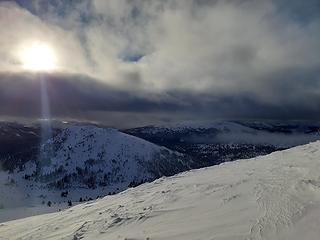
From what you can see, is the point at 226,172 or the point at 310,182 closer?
the point at 310,182

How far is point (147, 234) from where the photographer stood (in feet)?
57.0

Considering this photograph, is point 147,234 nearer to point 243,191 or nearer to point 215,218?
point 215,218

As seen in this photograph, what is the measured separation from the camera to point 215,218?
17.5m

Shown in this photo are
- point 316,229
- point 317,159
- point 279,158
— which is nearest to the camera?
point 316,229

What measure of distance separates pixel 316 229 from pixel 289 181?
6.75 m

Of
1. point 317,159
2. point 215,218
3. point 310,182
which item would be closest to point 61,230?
point 215,218

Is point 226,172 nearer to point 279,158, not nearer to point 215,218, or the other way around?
point 279,158

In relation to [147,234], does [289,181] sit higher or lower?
higher

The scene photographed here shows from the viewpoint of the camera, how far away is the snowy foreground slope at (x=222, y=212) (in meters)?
15.4

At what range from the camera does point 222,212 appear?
18234 mm

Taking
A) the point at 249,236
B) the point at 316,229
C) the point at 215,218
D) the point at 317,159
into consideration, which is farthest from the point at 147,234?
the point at 317,159

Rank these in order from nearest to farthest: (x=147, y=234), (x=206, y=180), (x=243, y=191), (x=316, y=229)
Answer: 1. (x=316, y=229)
2. (x=147, y=234)
3. (x=243, y=191)
4. (x=206, y=180)

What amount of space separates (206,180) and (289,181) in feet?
23.3

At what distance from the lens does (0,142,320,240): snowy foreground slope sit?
606 inches
